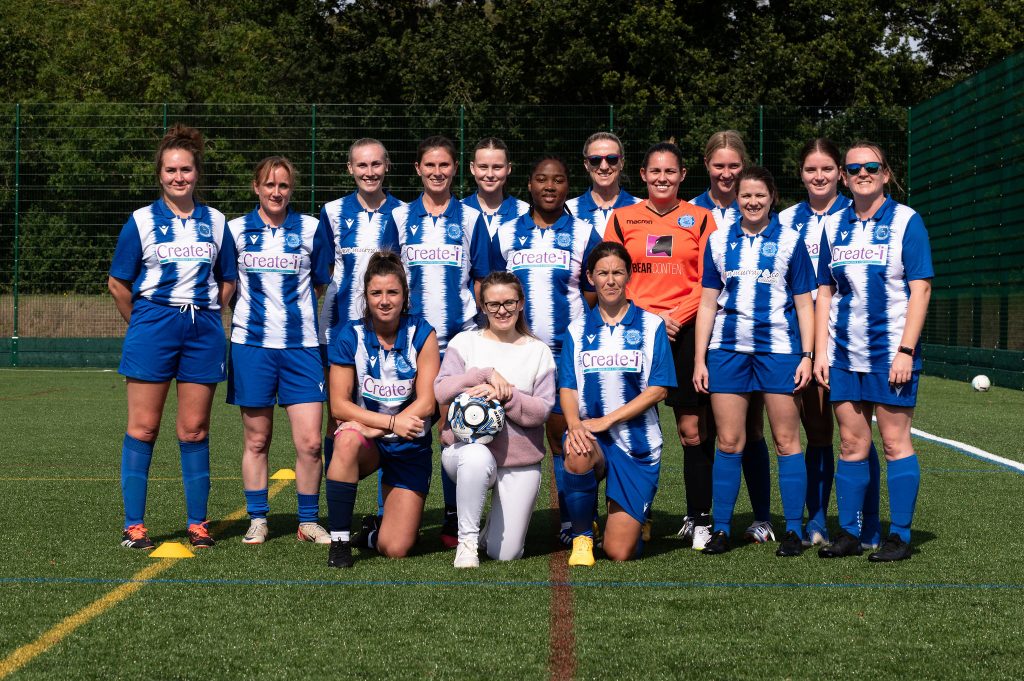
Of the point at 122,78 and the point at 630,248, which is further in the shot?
the point at 122,78

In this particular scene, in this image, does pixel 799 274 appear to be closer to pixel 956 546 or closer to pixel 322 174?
pixel 956 546

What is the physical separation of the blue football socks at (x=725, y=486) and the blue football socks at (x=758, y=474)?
0.19 metres

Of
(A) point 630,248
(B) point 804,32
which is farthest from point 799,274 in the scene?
(B) point 804,32

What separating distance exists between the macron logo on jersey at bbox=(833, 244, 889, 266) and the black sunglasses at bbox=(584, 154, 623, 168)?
1226mm

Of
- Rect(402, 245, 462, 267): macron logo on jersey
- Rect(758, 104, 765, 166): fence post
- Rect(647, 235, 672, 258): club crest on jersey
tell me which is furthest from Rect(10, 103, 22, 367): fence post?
Rect(647, 235, 672, 258): club crest on jersey

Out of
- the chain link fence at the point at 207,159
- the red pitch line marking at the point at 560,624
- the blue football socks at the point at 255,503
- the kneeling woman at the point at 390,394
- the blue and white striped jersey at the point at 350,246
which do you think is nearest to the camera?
the red pitch line marking at the point at 560,624

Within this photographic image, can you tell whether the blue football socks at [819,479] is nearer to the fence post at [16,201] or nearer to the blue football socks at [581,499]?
the blue football socks at [581,499]

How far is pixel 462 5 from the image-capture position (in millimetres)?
33625

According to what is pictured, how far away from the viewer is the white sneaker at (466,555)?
5328mm

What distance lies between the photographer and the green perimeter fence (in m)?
19.5

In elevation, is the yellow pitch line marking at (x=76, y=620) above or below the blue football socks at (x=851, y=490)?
below

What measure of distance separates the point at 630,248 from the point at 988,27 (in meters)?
28.1

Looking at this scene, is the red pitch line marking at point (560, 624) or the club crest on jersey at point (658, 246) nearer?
the red pitch line marking at point (560, 624)

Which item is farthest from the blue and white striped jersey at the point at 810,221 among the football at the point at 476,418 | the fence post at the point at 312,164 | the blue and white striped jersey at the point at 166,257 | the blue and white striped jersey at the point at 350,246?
the fence post at the point at 312,164
